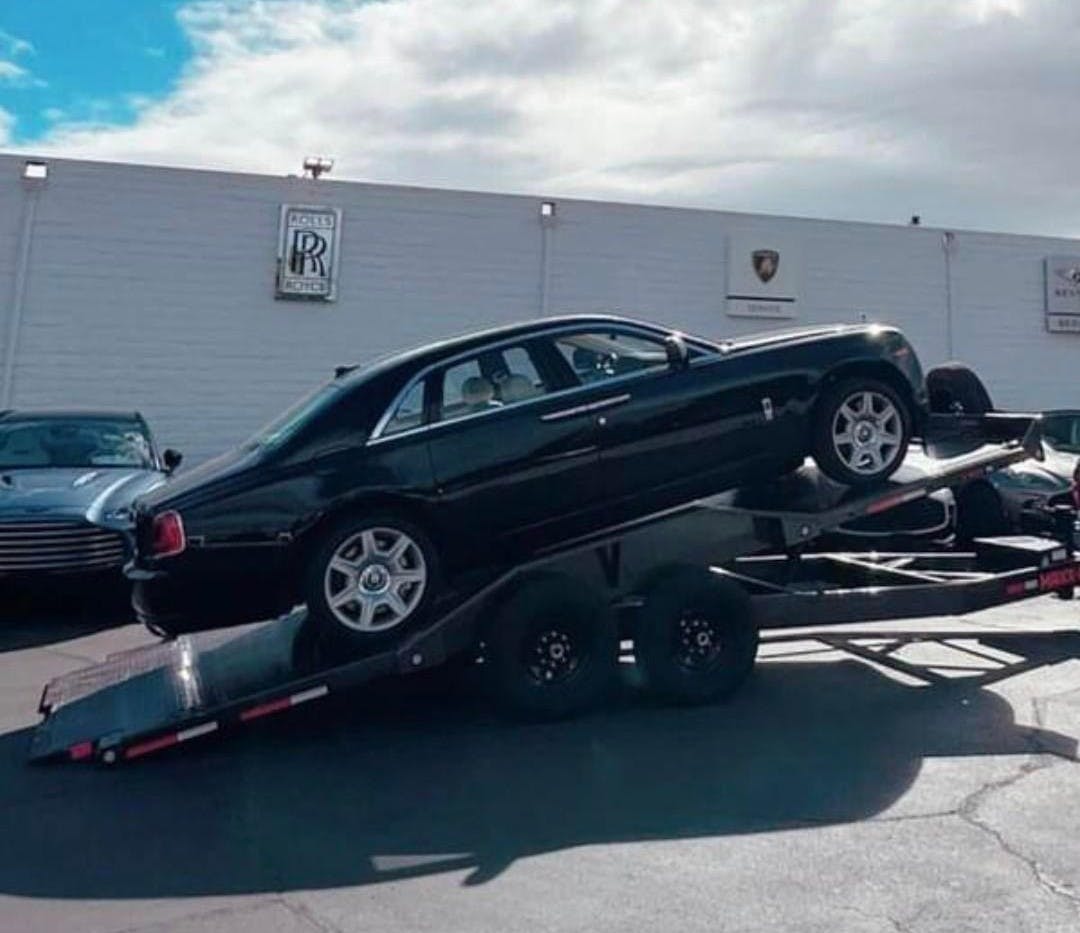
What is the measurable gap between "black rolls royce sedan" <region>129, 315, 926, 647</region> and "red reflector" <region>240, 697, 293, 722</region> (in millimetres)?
441

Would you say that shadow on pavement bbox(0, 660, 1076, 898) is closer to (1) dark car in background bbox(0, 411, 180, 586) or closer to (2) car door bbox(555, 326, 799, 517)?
(2) car door bbox(555, 326, 799, 517)

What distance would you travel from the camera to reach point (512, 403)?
253 inches

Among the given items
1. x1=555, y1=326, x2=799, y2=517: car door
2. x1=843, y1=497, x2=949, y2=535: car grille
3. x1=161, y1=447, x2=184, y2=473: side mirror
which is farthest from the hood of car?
x1=843, y1=497, x2=949, y2=535: car grille

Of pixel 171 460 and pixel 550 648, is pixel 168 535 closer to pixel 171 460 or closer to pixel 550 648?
pixel 550 648

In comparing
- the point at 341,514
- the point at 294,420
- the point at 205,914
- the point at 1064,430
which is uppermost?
the point at 1064,430

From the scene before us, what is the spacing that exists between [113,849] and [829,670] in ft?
15.5

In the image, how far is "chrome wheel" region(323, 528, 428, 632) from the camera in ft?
19.2

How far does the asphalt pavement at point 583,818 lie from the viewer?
12.7 feet

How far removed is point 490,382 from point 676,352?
1.11 metres

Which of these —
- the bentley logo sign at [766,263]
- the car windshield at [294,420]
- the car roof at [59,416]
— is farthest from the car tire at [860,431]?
the bentley logo sign at [766,263]

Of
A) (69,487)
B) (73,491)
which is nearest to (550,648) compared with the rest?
(73,491)

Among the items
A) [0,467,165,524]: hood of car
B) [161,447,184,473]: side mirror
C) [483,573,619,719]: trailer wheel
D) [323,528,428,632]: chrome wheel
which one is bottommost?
[483,573,619,719]: trailer wheel

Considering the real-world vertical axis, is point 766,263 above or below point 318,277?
above

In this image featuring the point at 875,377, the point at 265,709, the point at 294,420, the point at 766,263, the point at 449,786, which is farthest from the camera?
the point at 766,263
